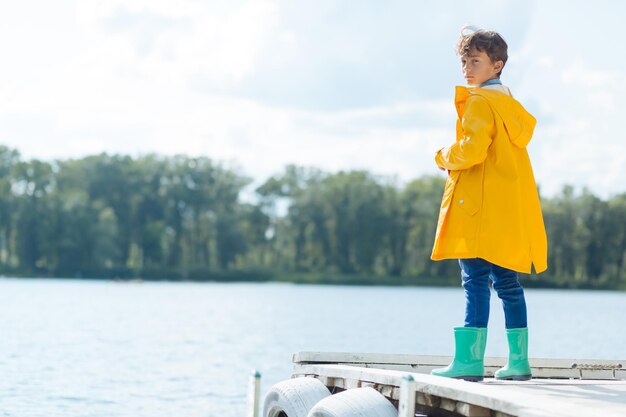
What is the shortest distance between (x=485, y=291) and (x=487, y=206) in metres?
0.50

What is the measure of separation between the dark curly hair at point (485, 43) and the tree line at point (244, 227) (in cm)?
9029

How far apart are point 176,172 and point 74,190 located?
10293 millimetres

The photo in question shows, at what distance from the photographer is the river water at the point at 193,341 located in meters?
19.2

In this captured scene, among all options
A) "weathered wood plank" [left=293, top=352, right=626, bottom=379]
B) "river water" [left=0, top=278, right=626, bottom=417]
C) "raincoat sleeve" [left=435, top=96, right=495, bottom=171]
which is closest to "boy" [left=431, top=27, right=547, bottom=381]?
"raincoat sleeve" [left=435, top=96, right=495, bottom=171]

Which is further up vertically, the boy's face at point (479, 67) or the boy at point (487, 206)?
the boy's face at point (479, 67)

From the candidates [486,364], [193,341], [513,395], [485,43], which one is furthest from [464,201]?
[193,341]

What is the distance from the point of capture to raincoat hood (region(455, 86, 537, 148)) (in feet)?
19.8

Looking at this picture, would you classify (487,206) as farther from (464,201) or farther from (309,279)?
(309,279)

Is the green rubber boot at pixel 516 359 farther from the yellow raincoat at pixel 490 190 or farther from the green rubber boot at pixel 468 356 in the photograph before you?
the yellow raincoat at pixel 490 190

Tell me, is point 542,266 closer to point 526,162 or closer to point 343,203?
point 526,162

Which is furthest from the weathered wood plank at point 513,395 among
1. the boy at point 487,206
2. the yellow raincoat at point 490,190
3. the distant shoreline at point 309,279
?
the distant shoreline at point 309,279

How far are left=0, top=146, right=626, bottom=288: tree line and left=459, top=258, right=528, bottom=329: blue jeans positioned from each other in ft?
296

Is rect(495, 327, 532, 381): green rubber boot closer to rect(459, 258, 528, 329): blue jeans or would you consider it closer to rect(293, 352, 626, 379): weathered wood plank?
rect(459, 258, 528, 329): blue jeans

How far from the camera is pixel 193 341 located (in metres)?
35.2
